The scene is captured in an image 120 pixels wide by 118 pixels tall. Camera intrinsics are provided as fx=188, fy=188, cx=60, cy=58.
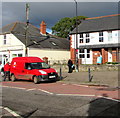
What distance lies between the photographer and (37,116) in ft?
19.5

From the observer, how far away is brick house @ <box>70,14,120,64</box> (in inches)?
1144

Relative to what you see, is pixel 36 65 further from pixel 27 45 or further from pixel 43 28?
pixel 43 28

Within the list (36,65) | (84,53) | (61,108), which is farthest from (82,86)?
(84,53)

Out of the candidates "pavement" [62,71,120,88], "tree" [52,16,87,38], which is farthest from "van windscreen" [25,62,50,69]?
"tree" [52,16,87,38]

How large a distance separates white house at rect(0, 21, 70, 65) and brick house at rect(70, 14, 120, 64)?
15.0 ft

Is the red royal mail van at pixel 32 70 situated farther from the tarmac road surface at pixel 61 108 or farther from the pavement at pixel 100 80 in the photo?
the tarmac road surface at pixel 61 108

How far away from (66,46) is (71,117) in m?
34.3

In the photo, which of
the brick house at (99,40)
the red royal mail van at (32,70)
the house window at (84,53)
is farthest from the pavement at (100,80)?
the house window at (84,53)

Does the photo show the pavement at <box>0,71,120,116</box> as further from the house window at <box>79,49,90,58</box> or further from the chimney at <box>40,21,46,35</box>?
the chimney at <box>40,21,46,35</box>

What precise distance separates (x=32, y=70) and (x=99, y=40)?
18217 mm

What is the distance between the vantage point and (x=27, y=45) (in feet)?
101

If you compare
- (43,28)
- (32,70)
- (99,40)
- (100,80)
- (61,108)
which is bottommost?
(61,108)

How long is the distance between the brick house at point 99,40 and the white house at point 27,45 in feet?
15.0

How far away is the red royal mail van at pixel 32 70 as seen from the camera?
14355 millimetres
